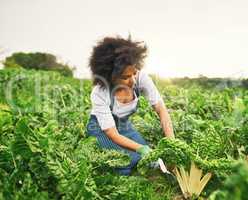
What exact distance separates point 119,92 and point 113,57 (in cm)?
38

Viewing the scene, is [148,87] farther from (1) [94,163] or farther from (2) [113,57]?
(1) [94,163]

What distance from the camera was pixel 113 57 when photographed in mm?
3861

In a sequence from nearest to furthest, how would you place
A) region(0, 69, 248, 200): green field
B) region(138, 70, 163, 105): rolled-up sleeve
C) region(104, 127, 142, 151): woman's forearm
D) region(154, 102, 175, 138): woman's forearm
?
region(0, 69, 248, 200): green field → region(104, 127, 142, 151): woman's forearm → region(154, 102, 175, 138): woman's forearm → region(138, 70, 163, 105): rolled-up sleeve

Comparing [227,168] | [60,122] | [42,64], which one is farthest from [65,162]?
[42,64]

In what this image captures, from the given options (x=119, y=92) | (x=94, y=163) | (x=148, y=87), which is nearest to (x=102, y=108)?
(x=119, y=92)

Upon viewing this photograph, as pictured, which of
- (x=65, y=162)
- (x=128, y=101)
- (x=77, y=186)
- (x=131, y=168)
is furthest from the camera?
(x=128, y=101)

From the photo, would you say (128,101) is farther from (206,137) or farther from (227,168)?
(227,168)

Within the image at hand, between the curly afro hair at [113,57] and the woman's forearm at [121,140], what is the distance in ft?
1.33

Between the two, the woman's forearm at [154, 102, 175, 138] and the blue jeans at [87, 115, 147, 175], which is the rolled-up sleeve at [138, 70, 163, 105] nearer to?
the woman's forearm at [154, 102, 175, 138]

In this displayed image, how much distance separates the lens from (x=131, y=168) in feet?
12.6

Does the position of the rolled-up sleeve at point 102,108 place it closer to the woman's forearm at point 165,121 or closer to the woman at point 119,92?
the woman at point 119,92

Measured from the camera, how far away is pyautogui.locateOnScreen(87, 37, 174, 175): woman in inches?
150

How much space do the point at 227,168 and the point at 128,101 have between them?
1.48 meters

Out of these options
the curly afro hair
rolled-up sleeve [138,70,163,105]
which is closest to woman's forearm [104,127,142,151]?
the curly afro hair
